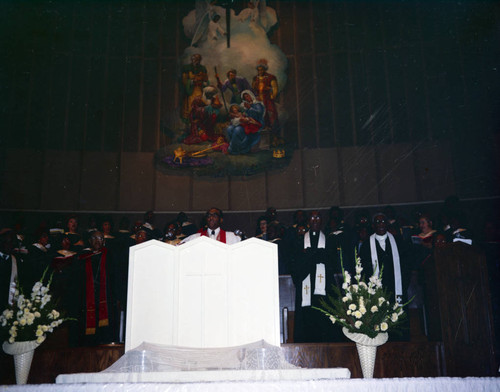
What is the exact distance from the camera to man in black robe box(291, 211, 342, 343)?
630 centimetres

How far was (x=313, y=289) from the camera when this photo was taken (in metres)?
6.39

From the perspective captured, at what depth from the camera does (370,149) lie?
399 inches

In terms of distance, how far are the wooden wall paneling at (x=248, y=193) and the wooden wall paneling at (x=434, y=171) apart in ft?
9.96

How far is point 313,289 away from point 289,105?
5.24m

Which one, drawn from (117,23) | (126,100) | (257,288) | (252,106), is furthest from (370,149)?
(257,288)

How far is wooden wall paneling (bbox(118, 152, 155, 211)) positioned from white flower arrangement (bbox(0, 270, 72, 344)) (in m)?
6.21

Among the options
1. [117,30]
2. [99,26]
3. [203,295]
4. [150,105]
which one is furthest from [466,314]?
[99,26]

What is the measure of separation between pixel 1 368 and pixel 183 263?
2.13 meters

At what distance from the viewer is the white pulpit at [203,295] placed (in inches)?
122

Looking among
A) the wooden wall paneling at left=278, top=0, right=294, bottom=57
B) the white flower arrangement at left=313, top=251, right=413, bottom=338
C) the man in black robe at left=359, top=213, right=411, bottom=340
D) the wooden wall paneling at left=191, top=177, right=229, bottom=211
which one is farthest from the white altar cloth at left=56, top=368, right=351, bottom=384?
the wooden wall paneling at left=278, top=0, right=294, bottom=57

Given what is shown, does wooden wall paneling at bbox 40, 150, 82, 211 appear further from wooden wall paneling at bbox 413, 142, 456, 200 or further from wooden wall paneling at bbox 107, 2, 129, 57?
wooden wall paneling at bbox 413, 142, 456, 200

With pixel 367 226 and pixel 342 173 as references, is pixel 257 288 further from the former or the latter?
pixel 342 173

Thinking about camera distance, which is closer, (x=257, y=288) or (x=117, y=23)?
(x=257, y=288)

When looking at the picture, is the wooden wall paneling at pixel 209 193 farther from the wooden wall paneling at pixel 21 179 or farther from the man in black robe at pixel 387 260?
the man in black robe at pixel 387 260
